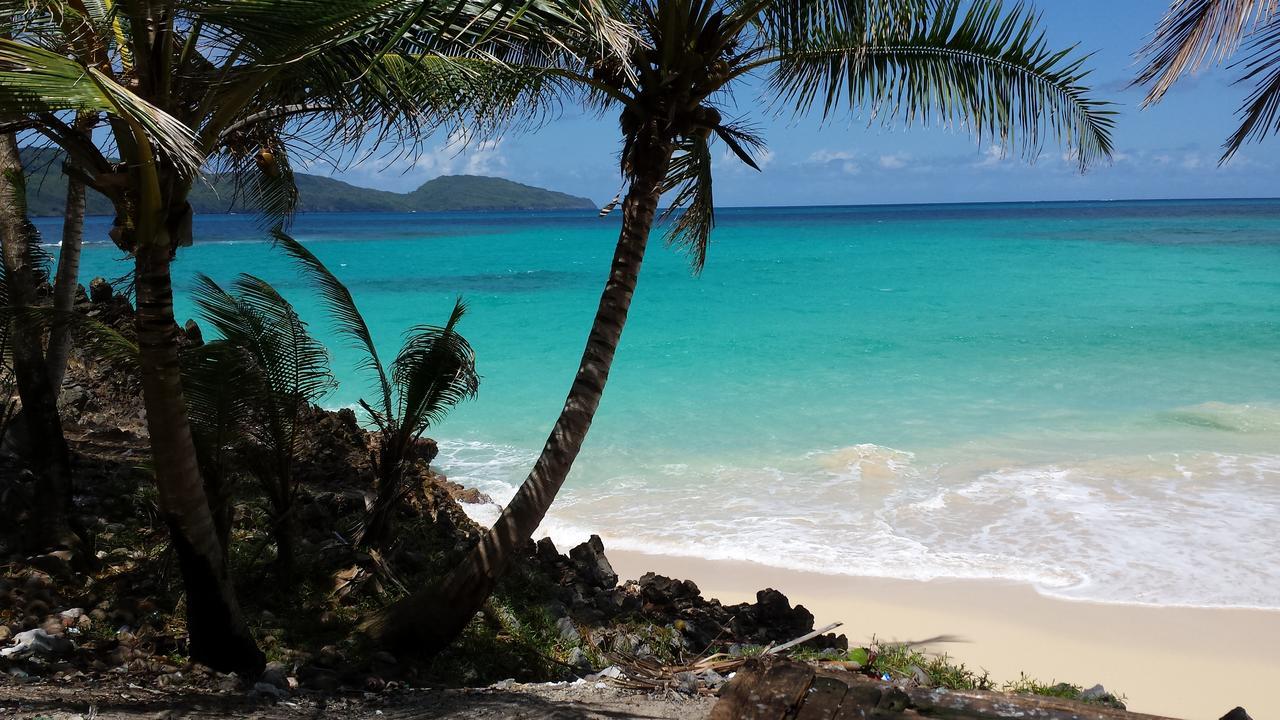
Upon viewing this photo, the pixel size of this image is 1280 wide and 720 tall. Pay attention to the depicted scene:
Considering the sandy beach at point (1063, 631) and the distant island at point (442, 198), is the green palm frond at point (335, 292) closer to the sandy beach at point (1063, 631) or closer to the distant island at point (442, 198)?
the sandy beach at point (1063, 631)

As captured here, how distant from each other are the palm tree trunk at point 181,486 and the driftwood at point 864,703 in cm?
278

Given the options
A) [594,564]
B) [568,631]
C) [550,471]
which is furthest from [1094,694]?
[594,564]

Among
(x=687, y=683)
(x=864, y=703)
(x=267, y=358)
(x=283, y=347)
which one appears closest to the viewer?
(x=864, y=703)

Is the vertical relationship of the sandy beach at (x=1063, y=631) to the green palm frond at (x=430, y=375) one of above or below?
below

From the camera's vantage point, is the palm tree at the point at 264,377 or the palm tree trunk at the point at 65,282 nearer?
the palm tree at the point at 264,377

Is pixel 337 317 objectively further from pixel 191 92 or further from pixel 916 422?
pixel 916 422

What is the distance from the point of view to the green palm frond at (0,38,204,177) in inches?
109

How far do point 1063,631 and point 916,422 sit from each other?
273 inches

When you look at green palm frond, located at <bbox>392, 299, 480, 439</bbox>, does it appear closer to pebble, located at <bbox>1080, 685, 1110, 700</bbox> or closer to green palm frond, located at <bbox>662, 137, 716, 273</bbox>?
green palm frond, located at <bbox>662, 137, 716, 273</bbox>

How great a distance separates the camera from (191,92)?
4.09 m

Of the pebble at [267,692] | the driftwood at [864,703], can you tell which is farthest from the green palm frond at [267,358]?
the driftwood at [864,703]

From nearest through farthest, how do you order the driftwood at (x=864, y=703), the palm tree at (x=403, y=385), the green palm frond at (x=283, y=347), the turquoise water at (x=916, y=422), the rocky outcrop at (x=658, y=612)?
1. the driftwood at (x=864, y=703)
2. the green palm frond at (x=283, y=347)
3. the rocky outcrop at (x=658, y=612)
4. the palm tree at (x=403, y=385)
5. the turquoise water at (x=916, y=422)

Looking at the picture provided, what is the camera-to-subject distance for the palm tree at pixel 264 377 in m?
5.50

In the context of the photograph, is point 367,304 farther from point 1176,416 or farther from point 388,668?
point 388,668
